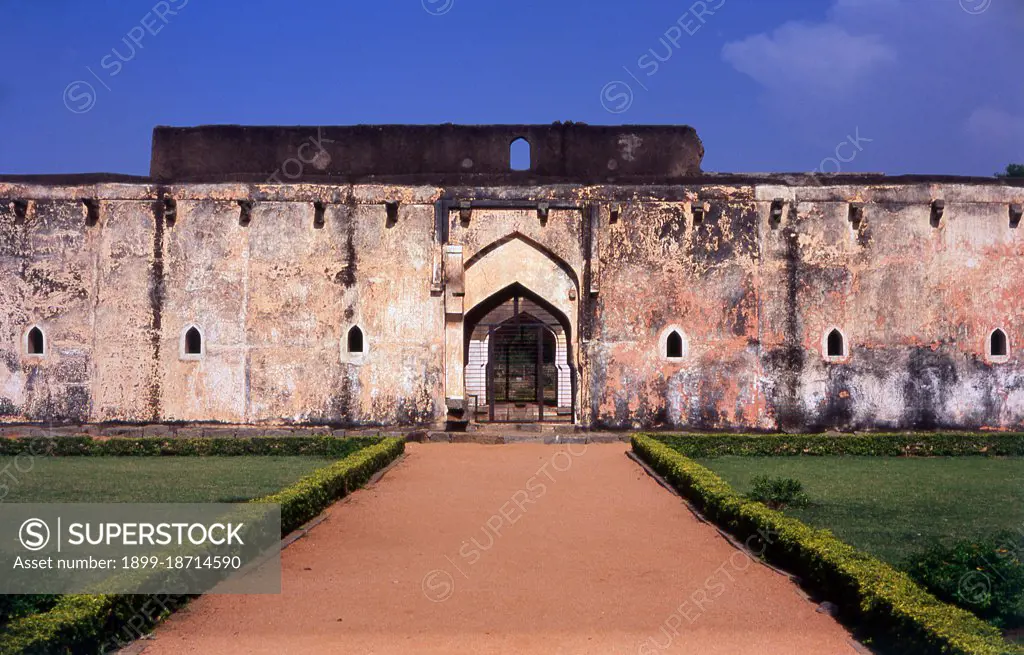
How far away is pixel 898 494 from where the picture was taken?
11500mm

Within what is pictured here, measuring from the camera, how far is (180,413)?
61.3ft

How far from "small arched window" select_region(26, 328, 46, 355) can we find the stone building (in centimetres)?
5

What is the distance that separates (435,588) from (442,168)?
14.6 meters

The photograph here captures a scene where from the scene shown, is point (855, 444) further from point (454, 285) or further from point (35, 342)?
point (35, 342)

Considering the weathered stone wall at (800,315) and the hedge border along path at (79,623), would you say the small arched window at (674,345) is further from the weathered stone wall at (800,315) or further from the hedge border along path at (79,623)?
the hedge border along path at (79,623)

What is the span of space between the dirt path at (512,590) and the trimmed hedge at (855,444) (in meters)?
5.20

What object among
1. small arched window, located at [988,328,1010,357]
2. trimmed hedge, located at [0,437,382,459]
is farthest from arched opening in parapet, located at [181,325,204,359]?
small arched window, located at [988,328,1010,357]

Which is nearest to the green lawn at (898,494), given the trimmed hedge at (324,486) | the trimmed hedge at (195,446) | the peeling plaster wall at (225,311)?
the trimmed hedge at (324,486)

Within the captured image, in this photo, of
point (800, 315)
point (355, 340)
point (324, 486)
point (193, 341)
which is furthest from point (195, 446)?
point (800, 315)

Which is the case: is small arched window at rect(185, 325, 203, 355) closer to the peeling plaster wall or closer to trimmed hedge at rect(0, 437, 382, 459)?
the peeling plaster wall

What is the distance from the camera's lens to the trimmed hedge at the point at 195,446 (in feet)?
52.2

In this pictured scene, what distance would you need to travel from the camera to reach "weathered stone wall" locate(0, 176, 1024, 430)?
18.6m

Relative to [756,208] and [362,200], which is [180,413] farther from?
[756,208]

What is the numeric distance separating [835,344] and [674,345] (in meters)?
2.87
